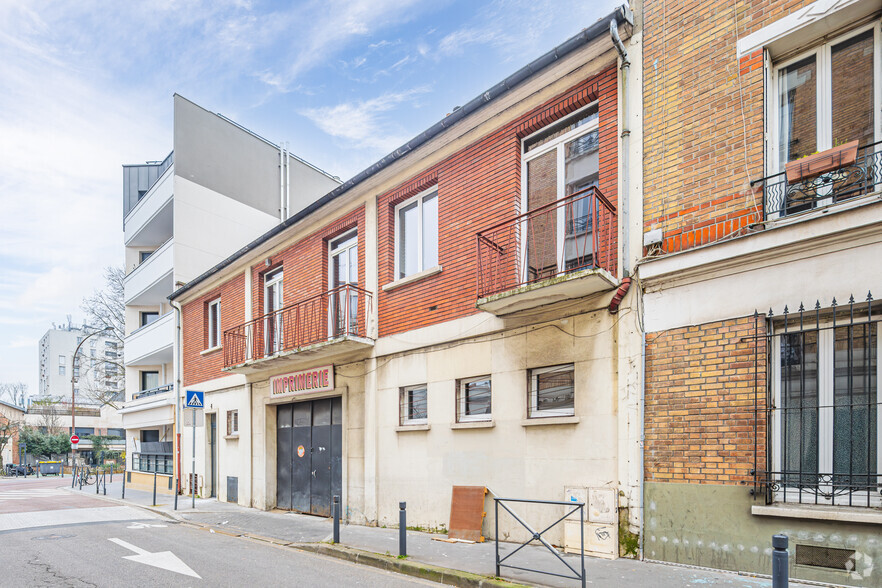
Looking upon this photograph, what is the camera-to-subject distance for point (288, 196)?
2367 centimetres

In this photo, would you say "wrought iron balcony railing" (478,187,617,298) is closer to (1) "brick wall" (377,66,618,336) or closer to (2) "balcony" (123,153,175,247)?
(1) "brick wall" (377,66,618,336)

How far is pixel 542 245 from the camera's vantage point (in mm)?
8836

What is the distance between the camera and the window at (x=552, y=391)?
8109 mm

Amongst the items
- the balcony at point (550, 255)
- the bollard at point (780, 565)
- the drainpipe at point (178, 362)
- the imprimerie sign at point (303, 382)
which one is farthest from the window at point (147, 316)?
the bollard at point (780, 565)

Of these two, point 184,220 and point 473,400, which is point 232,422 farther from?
point 473,400

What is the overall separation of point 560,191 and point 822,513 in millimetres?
5100

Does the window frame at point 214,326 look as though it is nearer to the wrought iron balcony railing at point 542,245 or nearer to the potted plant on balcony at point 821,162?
the wrought iron balcony railing at point 542,245

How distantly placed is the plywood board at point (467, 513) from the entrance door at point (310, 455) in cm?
382

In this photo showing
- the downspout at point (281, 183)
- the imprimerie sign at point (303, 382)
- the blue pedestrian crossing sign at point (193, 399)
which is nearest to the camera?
the imprimerie sign at point (303, 382)

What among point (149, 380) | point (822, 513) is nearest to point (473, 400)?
point (822, 513)

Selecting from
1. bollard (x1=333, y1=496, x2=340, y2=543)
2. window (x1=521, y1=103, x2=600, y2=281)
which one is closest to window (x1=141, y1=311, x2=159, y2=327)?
bollard (x1=333, y1=496, x2=340, y2=543)

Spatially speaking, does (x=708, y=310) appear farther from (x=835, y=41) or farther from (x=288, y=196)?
(x=288, y=196)

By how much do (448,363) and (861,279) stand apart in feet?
19.2

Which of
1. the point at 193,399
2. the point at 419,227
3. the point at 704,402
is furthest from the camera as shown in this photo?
the point at 193,399
